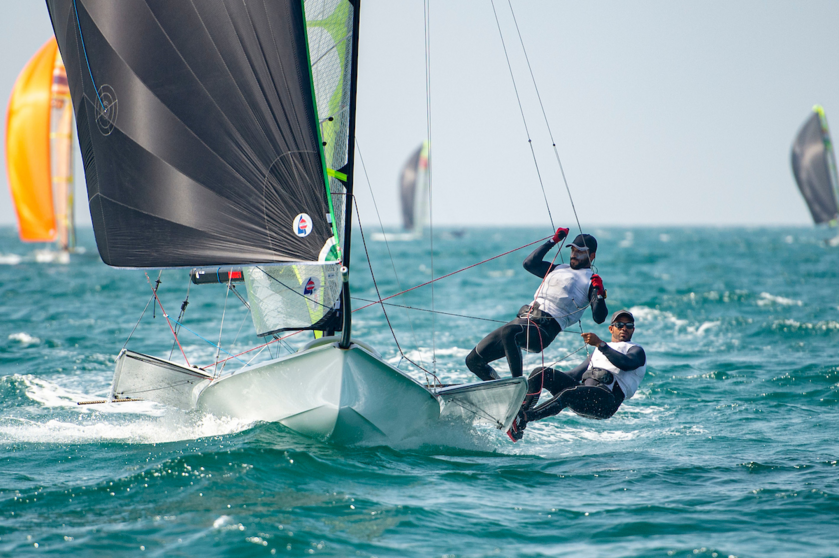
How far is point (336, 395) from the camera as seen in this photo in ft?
17.6

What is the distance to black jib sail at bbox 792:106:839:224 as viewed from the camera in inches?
1622

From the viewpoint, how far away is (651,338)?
1291 cm

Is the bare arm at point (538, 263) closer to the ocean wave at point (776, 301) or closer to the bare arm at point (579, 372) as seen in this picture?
the bare arm at point (579, 372)

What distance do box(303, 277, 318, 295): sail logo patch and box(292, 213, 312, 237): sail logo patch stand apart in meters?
0.93

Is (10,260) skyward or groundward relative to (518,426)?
skyward

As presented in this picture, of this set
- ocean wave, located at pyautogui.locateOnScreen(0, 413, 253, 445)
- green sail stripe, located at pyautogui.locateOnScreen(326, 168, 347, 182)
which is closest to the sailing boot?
ocean wave, located at pyautogui.locateOnScreen(0, 413, 253, 445)

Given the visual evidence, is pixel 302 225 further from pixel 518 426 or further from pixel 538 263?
pixel 518 426

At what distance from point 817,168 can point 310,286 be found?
140 feet

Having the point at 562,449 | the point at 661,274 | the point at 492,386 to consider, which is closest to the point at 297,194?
the point at 492,386

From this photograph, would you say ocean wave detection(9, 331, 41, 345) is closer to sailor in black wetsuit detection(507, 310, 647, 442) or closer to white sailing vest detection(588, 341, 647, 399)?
sailor in black wetsuit detection(507, 310, 647, 442)

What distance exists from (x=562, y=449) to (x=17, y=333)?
32.4 feet

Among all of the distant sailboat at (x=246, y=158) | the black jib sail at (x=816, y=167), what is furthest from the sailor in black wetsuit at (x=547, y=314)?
the black jib sail at (x=816, y=167)

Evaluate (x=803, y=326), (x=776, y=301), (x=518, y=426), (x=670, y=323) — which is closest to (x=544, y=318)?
(x=518, y=426)

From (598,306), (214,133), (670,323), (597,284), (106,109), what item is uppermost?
(106,109)
